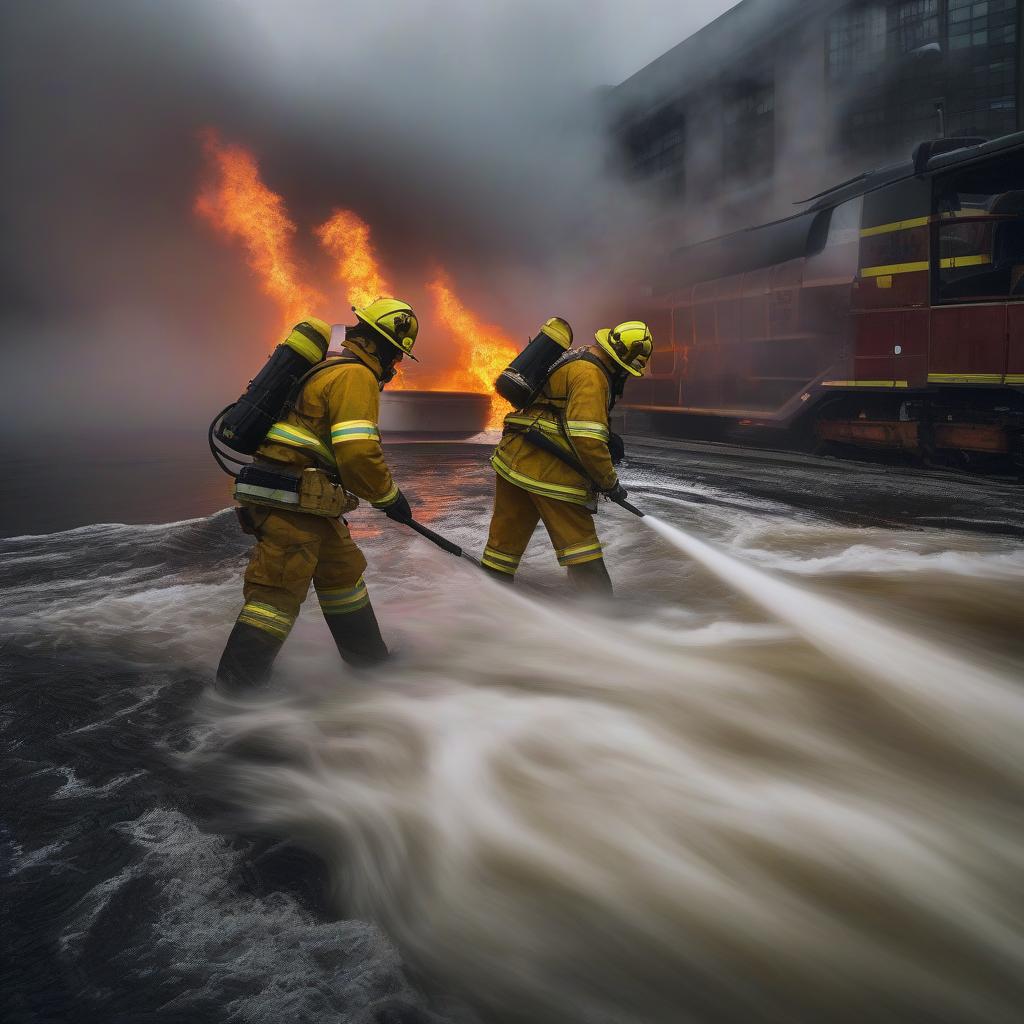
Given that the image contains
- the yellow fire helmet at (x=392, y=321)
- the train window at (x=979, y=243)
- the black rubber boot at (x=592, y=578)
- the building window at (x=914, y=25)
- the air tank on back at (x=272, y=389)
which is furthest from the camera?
the building window at (x=914, y=25)

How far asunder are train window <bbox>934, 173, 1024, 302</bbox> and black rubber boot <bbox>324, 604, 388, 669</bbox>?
752 cm

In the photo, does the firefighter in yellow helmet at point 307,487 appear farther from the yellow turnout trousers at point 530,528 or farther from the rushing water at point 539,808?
the yellow turnout trousers at point 530,528

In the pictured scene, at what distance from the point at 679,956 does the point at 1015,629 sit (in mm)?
3031

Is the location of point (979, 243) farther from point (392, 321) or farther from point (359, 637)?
point (359, 637)

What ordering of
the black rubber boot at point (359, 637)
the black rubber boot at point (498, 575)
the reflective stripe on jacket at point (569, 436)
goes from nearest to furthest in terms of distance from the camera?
1. the black rubber boot at point (359, 637)
2. the reflective stripe on jacket at point (569, 436)
3. the black rubber boot at point (498, 575)

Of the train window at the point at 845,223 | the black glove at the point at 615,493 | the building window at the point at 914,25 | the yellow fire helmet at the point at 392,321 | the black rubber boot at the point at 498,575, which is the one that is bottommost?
the black rubber boot at the point at 498,575

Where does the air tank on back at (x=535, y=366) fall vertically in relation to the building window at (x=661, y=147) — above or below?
below

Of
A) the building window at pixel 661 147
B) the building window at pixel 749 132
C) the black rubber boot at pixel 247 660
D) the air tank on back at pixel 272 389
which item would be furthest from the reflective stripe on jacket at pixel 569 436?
the building window at pixel 661 147

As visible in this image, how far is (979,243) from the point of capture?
909 cm

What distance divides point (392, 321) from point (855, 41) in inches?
817

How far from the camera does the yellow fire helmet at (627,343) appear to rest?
14.9ft

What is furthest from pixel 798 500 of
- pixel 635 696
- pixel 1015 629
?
pixel 635 696

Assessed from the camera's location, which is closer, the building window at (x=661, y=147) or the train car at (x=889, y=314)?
the train car at (x=889, y=314)

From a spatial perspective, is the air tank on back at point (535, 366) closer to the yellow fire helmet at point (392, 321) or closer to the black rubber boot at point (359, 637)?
the yellow fire helmet at point (392, 321)
